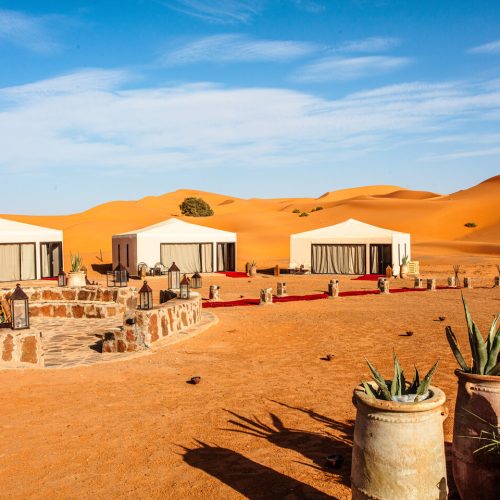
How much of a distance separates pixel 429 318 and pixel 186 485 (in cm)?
1051

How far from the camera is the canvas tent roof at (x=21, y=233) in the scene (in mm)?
26766

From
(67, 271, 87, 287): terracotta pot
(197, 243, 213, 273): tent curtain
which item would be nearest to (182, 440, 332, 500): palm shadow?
(67, 271, 87, 287): terracotta pot

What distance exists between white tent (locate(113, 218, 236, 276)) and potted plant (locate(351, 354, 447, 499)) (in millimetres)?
25752

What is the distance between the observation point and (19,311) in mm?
9422

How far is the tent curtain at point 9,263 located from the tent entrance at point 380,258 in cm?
1761

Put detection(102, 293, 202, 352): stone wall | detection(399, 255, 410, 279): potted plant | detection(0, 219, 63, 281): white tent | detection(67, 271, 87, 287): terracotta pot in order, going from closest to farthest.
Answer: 1. detection(102, 293, 202, 352): stone wall
2. detection(67, 271, 87, 287): terracotta pot
3. detection(0, 219, 63, 281): white tent
4. detection(399, 255, 410, 279): potted plant

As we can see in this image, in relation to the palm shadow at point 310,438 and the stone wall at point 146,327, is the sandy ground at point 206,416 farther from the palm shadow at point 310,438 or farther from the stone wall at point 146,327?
the stone wall at point 146,327

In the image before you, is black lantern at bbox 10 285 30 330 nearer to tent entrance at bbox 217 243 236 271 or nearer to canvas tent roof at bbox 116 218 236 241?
canvas tent roof at bbox 116 218 236 241

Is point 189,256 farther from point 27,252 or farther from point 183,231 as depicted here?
point 27,252

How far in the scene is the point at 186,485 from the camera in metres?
4.89

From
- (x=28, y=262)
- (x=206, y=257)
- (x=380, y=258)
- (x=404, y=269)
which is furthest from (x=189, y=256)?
(x=404, y=269)

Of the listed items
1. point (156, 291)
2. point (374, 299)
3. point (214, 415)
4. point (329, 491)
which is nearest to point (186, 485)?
point (329, 491)

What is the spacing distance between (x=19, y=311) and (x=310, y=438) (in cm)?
574

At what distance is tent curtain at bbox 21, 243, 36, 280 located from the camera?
27453mm
